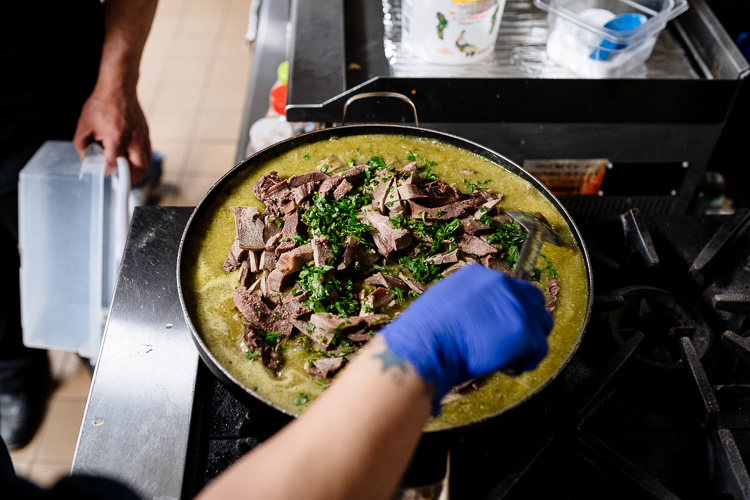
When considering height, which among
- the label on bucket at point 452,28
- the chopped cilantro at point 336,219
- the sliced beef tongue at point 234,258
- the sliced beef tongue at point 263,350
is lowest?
the sliced beef tongue at point 263,350

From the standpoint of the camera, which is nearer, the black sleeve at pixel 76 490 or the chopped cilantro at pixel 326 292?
the black sleeve at pixel 76 490

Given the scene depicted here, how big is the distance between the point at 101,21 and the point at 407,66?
120 centimetres

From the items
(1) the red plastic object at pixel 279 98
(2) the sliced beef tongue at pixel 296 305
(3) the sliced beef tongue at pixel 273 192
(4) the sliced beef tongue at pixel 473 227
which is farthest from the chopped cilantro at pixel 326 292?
(1) the red plastic object at pixel 279 98

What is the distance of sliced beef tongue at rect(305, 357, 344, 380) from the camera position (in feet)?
3.67

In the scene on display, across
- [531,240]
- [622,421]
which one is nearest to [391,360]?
[531,240]

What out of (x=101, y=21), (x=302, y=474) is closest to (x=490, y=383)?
(x=302, y=474)

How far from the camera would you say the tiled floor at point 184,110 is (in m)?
2.46

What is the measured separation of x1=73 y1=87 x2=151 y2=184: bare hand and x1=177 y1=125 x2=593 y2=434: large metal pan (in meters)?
0.69

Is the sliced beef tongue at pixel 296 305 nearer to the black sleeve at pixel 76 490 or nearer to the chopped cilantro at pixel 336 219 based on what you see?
the chopped cilantro at pixel 336 219

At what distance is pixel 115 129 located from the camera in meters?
1.92

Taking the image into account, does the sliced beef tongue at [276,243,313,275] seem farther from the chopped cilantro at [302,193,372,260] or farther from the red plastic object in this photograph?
the red plastic object

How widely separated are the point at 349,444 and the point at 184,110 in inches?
139

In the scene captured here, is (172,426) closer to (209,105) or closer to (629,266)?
(629,266)

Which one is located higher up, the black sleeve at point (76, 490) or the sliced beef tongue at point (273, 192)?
the black sleeve at point (76, 490)
